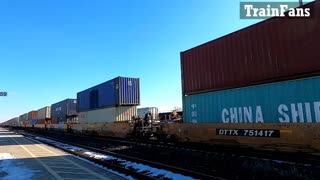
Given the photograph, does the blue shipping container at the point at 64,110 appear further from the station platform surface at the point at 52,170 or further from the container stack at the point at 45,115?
the station platform surface at the point at 52,170

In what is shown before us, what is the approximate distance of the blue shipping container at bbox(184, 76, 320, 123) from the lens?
10.1 meters

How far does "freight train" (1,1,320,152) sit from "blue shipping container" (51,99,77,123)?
22.2 metres

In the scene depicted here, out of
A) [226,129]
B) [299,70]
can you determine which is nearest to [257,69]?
[299,70]

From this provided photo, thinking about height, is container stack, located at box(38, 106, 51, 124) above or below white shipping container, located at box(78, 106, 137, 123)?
above

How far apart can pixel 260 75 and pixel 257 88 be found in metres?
0.50

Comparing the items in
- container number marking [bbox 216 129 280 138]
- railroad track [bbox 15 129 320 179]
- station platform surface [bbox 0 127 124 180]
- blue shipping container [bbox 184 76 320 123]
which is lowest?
station platform surface [bbox 0 127 124 180]

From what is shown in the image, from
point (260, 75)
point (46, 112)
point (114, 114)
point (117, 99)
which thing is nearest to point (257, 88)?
point (260, 75)

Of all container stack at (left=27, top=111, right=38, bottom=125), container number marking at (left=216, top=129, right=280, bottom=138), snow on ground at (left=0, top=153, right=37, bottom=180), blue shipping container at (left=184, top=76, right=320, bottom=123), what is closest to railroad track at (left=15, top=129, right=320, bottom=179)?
container number marking at (left=216, top=129, right=280, bottom=138)

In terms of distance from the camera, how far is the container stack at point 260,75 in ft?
33.4

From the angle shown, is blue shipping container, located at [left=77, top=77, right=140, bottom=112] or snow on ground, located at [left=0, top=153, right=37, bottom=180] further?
blue shipping container, located at [left=77, top=77, right=140, bottom=112]

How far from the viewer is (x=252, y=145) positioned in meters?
11.4

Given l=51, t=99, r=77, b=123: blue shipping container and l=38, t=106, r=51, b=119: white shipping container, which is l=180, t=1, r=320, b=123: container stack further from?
l=38, t=106, r=51, b=119: white shipping container

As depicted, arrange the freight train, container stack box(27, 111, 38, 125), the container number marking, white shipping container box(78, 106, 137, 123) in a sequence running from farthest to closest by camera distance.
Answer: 1. container stack box(27, 111, 38, 125)
2. white shipping container box(78, 106, 137, 123)
3. the container number marking
4. the freight train

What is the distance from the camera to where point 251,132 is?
37.7 ft
